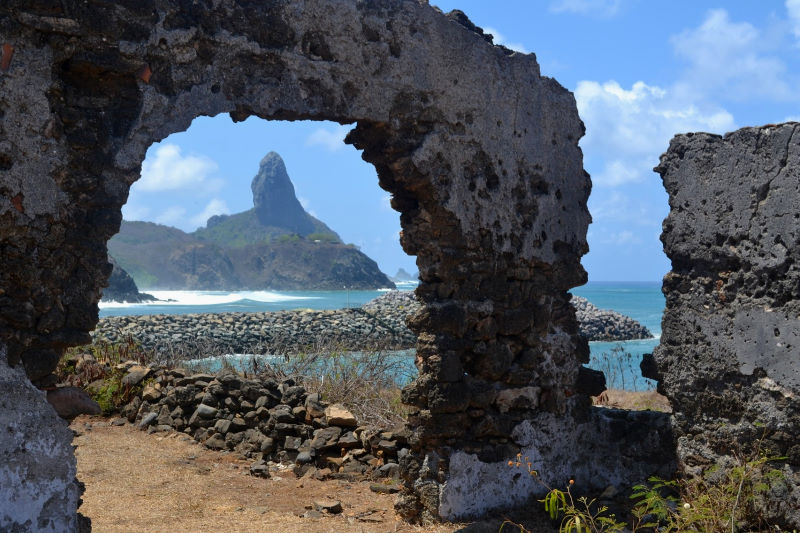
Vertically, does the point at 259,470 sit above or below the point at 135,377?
below

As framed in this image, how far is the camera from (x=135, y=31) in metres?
3.77

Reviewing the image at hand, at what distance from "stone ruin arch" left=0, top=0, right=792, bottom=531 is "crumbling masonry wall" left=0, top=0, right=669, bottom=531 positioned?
0.03ft

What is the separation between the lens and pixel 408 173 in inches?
188

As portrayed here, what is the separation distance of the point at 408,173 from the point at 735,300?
2165mm

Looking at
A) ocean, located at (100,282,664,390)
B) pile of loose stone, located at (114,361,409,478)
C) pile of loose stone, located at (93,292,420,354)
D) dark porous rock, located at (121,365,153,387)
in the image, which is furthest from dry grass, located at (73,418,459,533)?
pile of loose stone, located at (93,292,420,354)

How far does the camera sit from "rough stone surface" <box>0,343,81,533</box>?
10.7 feet

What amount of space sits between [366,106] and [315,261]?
2354 inches

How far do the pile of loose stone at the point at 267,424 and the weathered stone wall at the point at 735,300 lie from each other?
214 cm

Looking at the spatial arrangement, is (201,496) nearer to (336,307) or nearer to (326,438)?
(326,438)

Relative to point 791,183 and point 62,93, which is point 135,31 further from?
point 791,183

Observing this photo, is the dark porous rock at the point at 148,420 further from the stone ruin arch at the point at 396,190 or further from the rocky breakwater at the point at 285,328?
the rocky breakwater at the point at 285,328

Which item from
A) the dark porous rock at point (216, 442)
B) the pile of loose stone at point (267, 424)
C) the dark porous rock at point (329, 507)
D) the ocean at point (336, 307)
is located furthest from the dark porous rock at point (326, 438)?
the ocean at point (336, 307)

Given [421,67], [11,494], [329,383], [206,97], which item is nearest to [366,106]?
[421,67]

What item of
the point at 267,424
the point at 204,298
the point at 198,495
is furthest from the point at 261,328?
the point at 204,298
